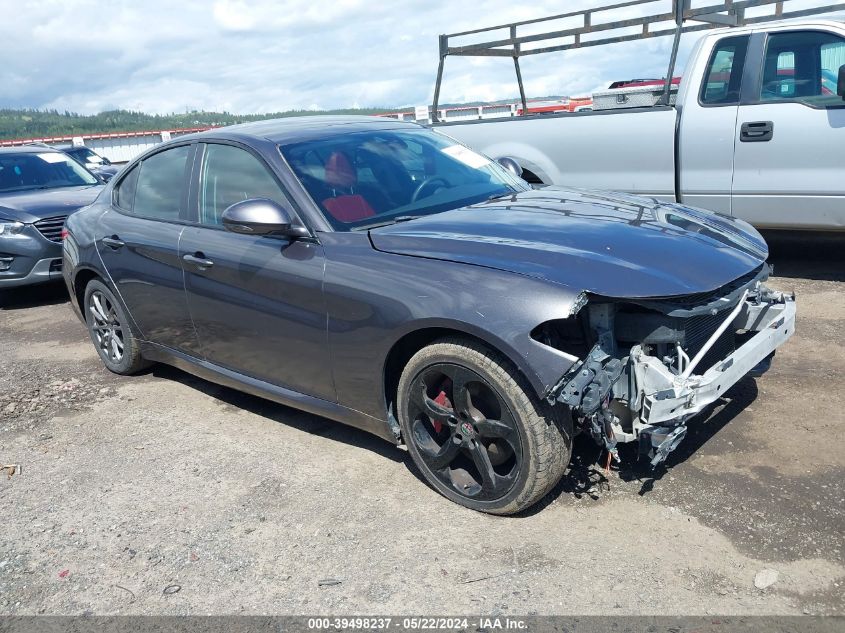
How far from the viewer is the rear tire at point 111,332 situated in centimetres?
500

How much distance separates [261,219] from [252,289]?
1.46 ft

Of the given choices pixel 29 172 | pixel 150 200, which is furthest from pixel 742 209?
pixel 29 172

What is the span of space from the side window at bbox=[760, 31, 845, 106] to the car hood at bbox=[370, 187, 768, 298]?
283 cm

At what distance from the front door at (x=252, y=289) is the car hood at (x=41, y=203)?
4.55 m

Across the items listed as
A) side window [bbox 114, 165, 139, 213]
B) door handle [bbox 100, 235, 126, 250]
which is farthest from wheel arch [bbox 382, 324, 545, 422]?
side window [bbox 114, 165, 139, 213]

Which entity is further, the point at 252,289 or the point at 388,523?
the point at 252,289

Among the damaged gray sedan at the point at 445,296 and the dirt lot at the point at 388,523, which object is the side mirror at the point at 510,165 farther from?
the dirt lot at the point at 388,523

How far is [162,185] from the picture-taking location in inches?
180

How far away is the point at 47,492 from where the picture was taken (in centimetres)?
377

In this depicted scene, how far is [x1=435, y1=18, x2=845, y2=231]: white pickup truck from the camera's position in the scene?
5.86 m

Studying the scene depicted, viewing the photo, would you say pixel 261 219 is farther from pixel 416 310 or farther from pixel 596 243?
pixel 596 243

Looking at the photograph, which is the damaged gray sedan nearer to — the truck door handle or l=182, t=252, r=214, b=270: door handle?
l=182, t=252, r=214, b=270: door handle

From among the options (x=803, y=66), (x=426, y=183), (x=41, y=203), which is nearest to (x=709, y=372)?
(x=426, y=183)

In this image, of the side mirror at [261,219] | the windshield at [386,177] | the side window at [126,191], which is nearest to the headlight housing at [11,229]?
the side window at [126,191]
